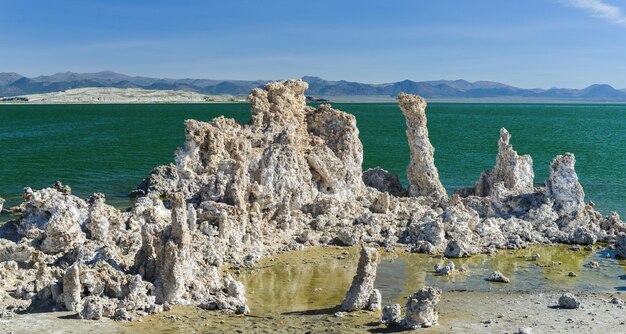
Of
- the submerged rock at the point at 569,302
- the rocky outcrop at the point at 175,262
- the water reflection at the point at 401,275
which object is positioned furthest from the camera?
the water reflection at the point at 401,275

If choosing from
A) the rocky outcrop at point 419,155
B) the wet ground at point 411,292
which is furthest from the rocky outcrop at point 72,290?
the rocky outcrop at point 419,155

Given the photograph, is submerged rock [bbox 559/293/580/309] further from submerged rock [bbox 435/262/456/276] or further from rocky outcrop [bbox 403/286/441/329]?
submerged rock [bbox 435/262/456/276]

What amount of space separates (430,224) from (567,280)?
5.91 meters

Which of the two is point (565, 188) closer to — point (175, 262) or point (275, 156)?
point (275, 156)

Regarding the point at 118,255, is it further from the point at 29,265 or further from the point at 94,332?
the point at 94,332

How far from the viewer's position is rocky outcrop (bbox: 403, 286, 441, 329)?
61.6ft

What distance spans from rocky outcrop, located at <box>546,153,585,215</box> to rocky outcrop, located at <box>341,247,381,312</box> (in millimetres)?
14137

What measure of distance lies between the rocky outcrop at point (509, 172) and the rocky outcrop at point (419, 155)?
2.19 metres

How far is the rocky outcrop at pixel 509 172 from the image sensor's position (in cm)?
3394

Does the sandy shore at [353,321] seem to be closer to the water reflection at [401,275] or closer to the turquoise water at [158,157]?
the water reflection at [401,275]

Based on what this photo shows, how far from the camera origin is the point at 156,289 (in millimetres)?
20234

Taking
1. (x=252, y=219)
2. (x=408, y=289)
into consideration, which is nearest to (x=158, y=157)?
(x=252, y=219)

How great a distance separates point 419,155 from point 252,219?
10903 mm

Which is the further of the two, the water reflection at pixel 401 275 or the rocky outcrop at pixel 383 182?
the rocky outcrop at pixel 383 182
